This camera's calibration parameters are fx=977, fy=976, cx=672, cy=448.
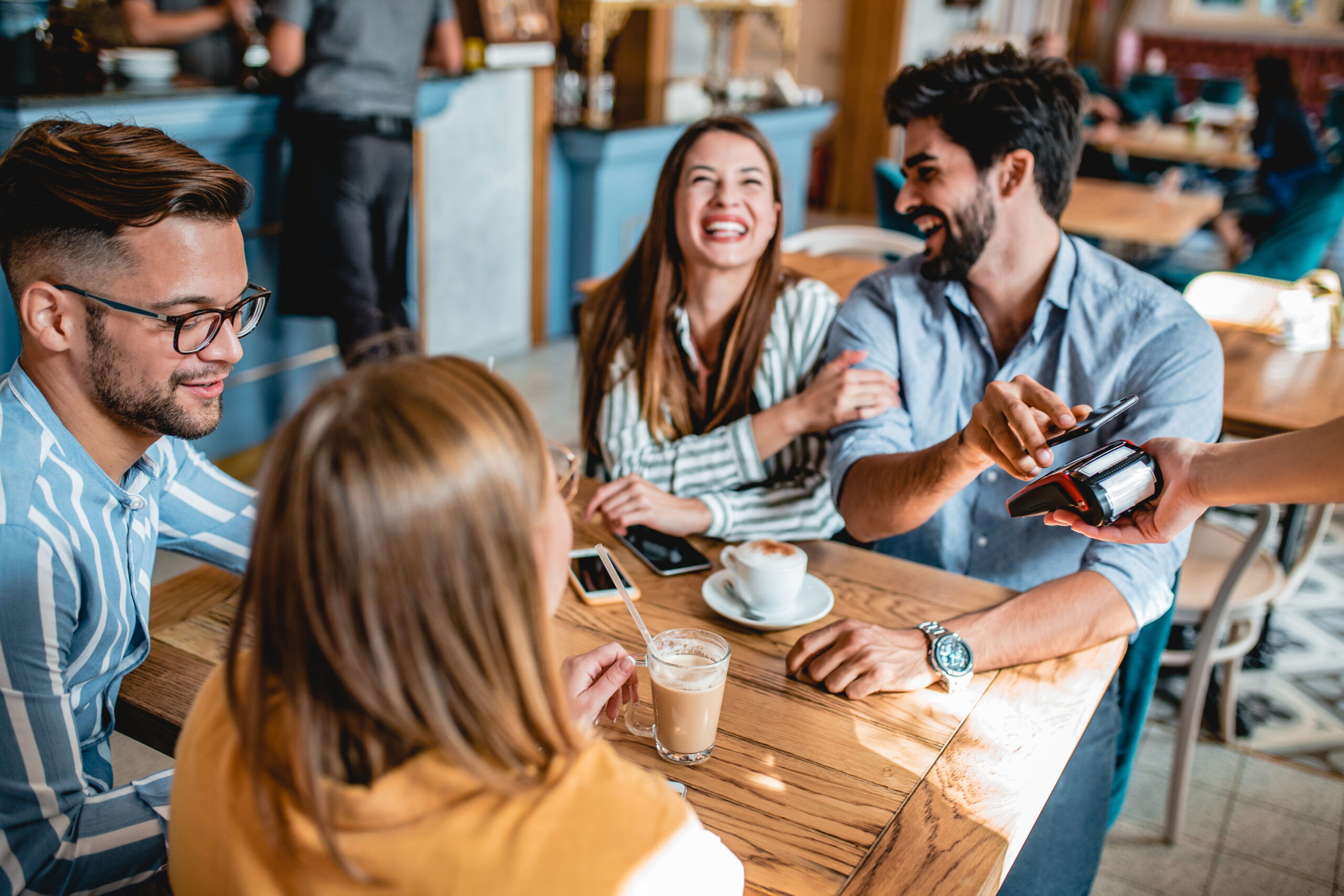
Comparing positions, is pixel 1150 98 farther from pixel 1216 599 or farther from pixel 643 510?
pixel 643 510

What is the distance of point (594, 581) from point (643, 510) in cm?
18

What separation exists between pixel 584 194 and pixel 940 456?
129 inches

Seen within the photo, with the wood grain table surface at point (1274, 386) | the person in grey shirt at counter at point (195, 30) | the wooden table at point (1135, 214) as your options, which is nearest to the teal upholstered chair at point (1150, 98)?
the wooden table at point (1135, 214)

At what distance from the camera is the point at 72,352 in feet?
3.31

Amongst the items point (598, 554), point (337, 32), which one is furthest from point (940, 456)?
point (337, 32)

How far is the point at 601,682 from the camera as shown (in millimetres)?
996

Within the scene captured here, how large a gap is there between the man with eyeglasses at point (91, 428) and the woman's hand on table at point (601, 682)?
15.8 inches

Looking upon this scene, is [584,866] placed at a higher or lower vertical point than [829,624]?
higher

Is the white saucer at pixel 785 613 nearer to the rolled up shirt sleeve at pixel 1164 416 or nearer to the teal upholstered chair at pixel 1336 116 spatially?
the rolled up shirt sleeve at pixel 1164 416

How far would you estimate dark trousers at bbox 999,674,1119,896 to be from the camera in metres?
1.32

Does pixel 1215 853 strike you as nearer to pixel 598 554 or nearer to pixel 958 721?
pixel 958 721

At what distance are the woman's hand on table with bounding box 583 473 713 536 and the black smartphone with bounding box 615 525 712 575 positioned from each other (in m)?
0.01

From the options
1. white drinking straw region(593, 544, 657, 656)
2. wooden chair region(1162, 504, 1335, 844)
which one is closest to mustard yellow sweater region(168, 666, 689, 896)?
white drinking straw region(593, 544, 657, 656)

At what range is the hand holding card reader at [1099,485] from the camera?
41.5 inches
